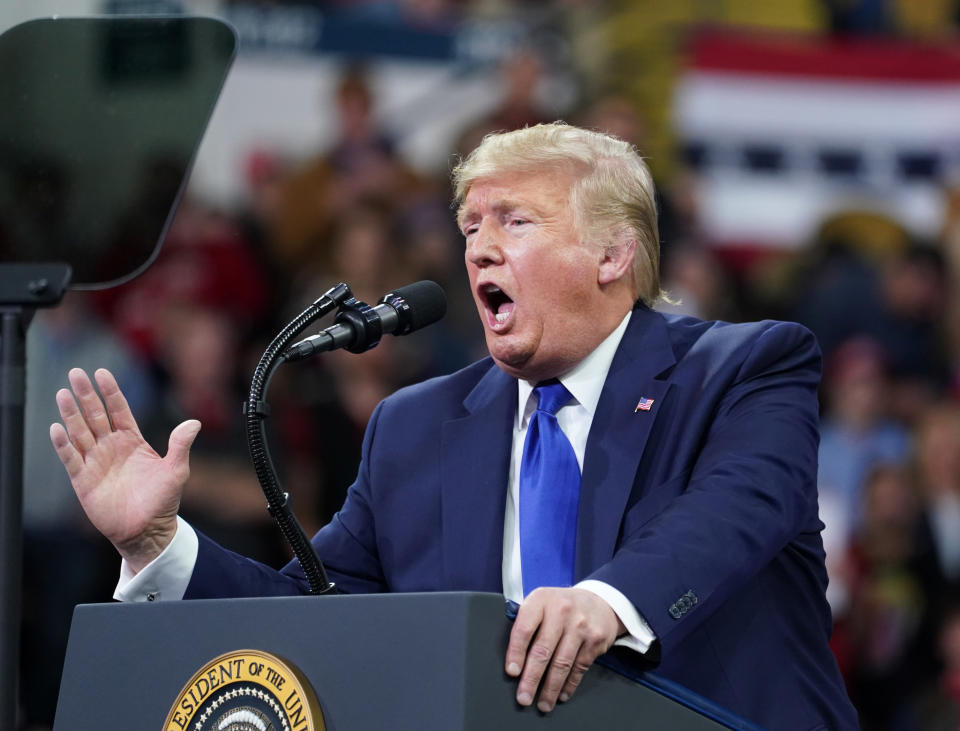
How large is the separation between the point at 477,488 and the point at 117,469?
509 mm

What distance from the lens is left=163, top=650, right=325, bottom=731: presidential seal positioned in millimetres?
1556

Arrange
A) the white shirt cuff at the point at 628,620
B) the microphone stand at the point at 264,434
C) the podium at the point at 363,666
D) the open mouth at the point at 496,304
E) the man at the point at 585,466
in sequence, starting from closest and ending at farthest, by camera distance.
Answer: the podium at the point at 363,666 < the white shirt cuff at the point at 628,620 < the microphone stand at the point at 264,434 < the man at the point at 585,466 < the open mouth at the point at 496,304

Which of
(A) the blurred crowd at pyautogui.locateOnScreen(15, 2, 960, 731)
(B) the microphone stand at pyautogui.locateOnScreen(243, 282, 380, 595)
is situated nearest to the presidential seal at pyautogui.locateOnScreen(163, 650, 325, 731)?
(B) the microphone stand at pyautogui.locateOnScreen(243, 282, 380, 595)

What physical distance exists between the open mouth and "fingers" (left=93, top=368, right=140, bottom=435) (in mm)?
557

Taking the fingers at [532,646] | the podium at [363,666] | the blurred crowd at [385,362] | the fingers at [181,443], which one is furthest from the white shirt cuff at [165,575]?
the blurred crowd at [385,362]

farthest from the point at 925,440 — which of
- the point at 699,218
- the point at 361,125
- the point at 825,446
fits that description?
the point at 361,125

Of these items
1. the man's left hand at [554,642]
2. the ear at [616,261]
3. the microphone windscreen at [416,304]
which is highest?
the microphone windscreen at [416,304]

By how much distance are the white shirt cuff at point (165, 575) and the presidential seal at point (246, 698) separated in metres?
0.42

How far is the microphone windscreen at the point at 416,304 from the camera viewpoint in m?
1.93

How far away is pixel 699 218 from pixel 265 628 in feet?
14.9

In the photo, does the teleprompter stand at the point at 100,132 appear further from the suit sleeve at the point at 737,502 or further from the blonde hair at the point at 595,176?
the suit sleeve at the point at 737,502

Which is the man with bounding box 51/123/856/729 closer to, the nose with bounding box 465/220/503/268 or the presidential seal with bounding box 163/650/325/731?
the nose with bounding box 465/220/503/268

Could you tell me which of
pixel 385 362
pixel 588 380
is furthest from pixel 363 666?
pixel 385 362

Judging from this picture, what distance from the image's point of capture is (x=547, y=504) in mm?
2125
